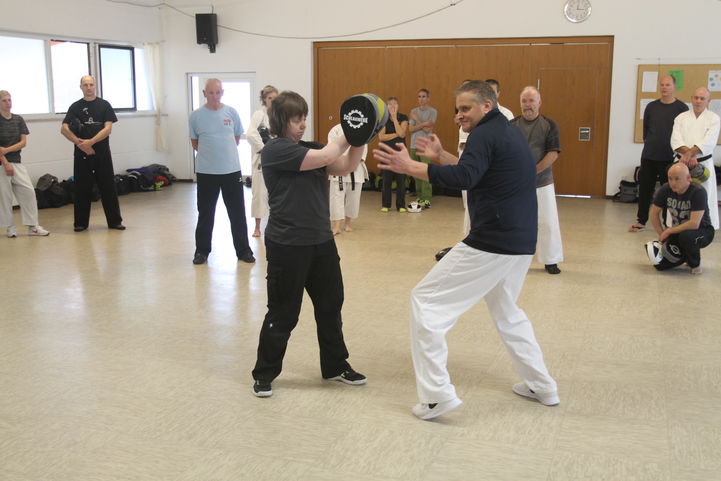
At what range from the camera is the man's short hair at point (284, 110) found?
3.43m

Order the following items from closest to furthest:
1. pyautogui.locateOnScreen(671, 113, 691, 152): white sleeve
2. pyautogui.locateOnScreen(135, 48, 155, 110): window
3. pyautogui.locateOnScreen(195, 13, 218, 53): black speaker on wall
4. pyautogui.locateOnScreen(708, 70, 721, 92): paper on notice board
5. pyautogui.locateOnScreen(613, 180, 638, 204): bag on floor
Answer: pyautogui.locateOnScreen(671, 113, 691, 152): white sleeve
pyautogui.locateOnScreen(708, 70, 721, 92): paper on notice board
pyautogui.locateOnScreen(613, 180, 638, 204): bag on floor
pyautogui.locateOnScreen(195, 13, 218, 53): black speaker on wall
pyautogui.locateOnScreen(135, 48, 155, 110): window

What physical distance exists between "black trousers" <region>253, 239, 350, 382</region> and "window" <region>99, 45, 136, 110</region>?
9066mm

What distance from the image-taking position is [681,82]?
1014 cm

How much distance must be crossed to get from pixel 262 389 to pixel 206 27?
964 centimetres

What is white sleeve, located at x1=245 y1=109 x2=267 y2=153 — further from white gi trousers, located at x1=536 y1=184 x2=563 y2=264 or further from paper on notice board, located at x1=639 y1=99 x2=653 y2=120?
paper on notice board, located at x1=639 y1=99 x2=653 y2=120

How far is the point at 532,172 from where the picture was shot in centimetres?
336

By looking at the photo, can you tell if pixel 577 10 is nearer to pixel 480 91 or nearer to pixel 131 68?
pixel 131 68

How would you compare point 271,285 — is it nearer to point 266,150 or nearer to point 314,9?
point 266,150

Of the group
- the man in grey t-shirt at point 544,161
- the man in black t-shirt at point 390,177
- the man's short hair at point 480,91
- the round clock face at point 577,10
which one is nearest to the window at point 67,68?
the man in black t-shirt at point 390,177

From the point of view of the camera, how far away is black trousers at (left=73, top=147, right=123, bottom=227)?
26.9 feet

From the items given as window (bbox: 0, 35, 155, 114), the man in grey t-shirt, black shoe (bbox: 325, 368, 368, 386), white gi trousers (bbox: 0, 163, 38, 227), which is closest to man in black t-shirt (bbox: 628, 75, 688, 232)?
the man in grey t-shirt

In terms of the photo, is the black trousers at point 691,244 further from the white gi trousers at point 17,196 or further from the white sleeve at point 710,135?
the white gi trousers at point 17,196

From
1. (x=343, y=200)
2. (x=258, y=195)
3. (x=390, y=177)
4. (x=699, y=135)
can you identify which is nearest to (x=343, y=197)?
(x=343, y=200)

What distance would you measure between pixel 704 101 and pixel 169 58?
8592 millimetres
